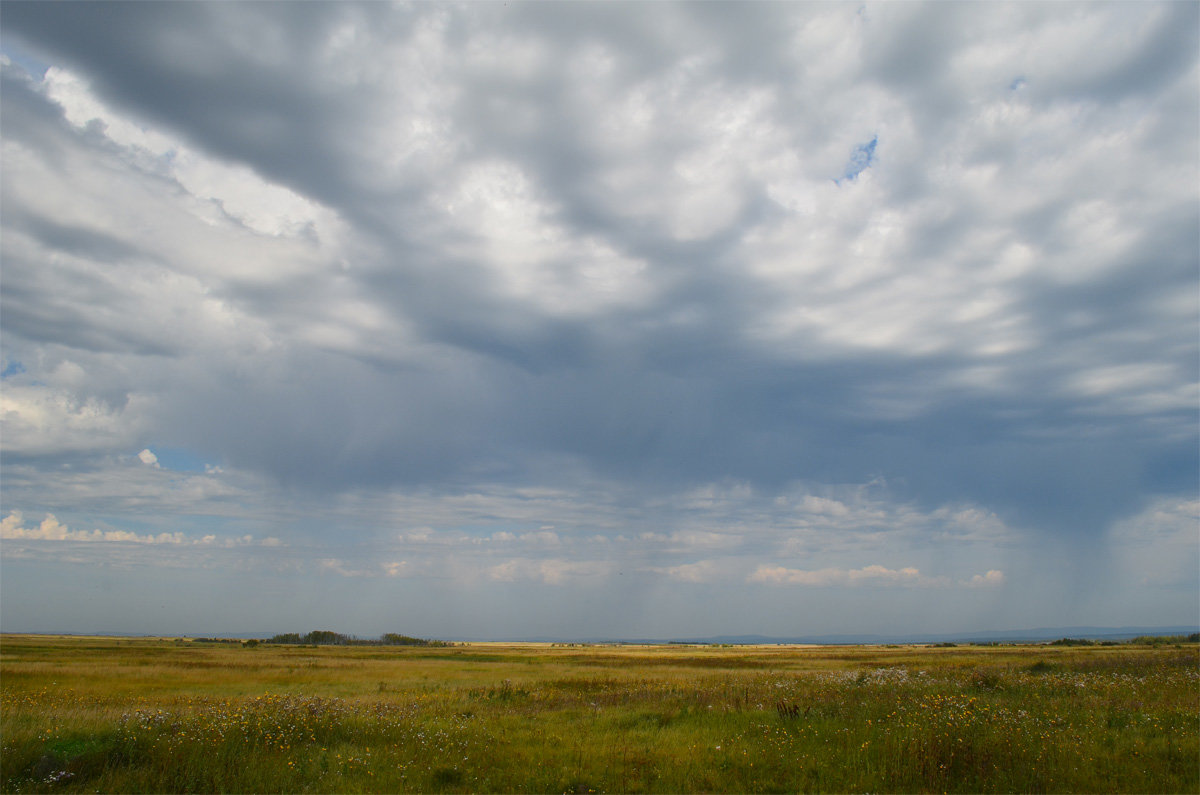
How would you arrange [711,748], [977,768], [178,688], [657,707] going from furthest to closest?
[178,688], [657,707], [711,748], [977,768]

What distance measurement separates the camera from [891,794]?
10219mm

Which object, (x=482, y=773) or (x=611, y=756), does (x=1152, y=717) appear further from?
(x=482, y=773)

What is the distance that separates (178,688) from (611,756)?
33171mm

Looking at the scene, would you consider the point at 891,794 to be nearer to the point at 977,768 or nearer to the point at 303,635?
the point at 977,768

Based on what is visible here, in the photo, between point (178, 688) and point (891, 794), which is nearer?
point (891, 794)

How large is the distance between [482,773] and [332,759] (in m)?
3.01

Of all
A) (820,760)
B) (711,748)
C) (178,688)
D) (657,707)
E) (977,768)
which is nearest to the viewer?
(977,768)

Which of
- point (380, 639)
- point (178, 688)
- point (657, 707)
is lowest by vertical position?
point (380, 639)

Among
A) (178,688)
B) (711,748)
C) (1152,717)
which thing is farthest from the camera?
(178,688)

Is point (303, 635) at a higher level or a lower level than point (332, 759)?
lower

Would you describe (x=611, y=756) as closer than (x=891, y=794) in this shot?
No

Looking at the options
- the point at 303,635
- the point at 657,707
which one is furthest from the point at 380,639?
the point at 657,707

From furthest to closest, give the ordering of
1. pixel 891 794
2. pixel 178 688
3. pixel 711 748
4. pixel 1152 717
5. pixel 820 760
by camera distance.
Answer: pixel 178 688 < pixel 1152 717 < pixel 711 748 < pixel 820 760 < pixel 891 794

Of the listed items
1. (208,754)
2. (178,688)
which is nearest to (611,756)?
(208,754)
